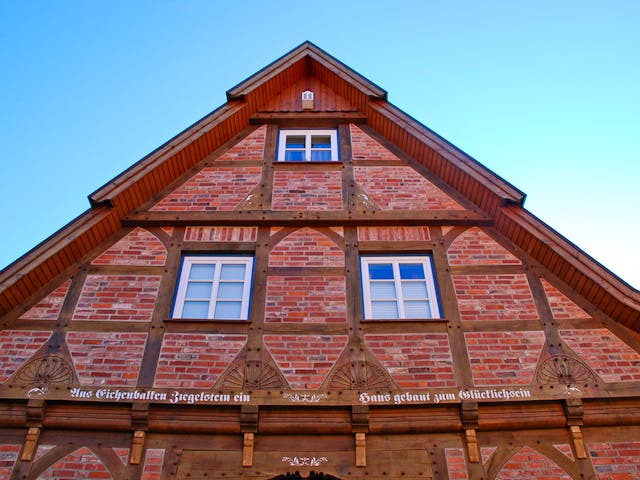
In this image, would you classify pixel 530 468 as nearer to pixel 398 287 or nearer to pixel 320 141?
pixel 398 287

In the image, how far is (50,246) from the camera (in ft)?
25.5

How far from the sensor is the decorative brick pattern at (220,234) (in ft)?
27.8

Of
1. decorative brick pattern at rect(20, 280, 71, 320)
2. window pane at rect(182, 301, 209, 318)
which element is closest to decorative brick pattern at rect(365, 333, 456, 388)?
window pane at rect(182, 301, 209, 318)

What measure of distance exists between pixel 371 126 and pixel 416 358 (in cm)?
453

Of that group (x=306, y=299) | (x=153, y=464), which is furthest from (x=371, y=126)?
(x=153, y=464)

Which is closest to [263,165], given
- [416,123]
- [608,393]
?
[416,123]

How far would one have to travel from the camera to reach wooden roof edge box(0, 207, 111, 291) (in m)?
7.37

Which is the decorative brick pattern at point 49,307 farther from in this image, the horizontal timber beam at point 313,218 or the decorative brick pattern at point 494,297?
the decorative brick pattern at point 494,297

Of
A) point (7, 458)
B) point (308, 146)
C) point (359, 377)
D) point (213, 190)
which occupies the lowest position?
point (7, 458)

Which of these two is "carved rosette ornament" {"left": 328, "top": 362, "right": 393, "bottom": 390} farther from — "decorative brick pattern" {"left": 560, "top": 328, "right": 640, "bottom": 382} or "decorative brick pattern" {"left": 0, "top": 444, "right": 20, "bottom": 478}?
"decorative brick pattern" {"left": 0, "top": 444, "right": 20, "bottom": 478}

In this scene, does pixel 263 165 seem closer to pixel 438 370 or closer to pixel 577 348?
pixel 438 370

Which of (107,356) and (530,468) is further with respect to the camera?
(107,356)

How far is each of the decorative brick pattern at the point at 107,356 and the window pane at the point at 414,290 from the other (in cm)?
325

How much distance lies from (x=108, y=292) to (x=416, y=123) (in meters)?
5.12
